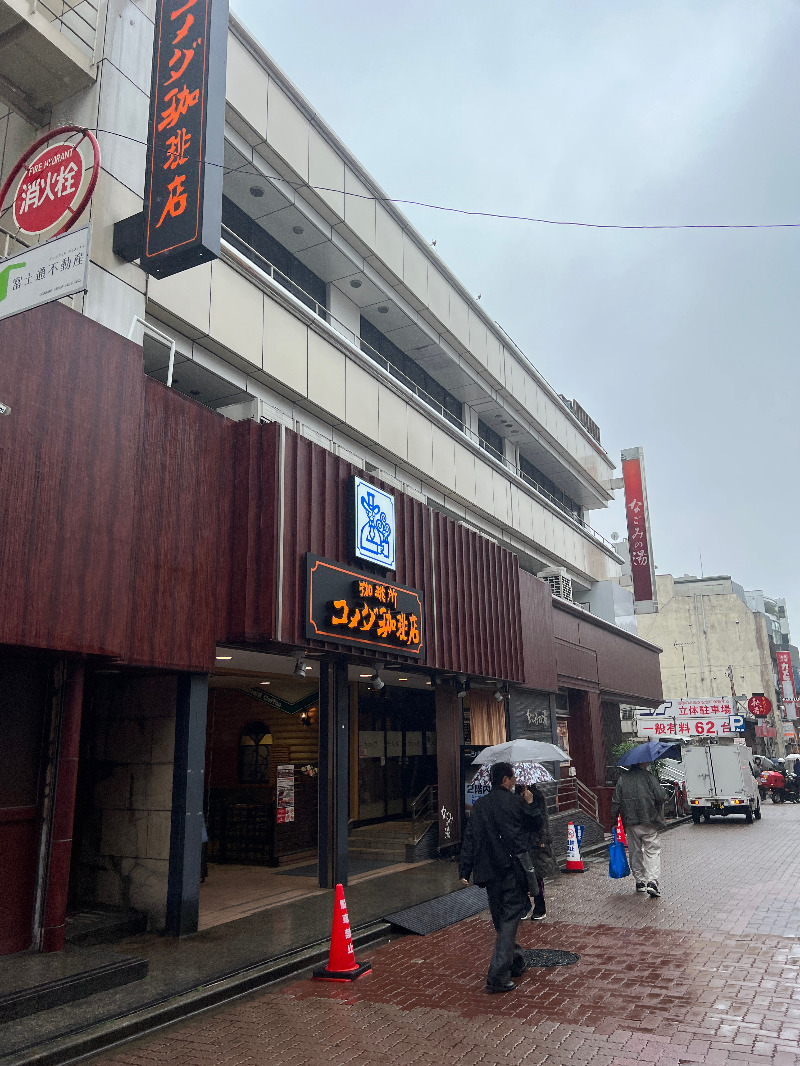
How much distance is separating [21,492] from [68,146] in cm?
422

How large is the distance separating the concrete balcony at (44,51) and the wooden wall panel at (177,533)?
4.25m

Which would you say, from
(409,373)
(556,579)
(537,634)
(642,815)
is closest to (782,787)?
(556,579)

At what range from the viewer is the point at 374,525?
13.1m

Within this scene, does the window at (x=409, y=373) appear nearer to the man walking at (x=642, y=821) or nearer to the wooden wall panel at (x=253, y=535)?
the wooden wall panel at (x=253, y=535)

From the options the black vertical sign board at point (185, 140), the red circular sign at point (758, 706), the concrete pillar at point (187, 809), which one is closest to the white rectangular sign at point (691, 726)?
the red circular sign at point (758, 706)

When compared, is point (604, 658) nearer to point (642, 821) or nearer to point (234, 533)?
point (642, 821)

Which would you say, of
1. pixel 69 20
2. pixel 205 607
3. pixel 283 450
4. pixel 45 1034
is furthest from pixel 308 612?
pixel 69 20

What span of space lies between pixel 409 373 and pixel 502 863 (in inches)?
595

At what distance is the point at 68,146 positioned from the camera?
9.07m

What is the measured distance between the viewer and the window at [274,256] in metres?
15.0

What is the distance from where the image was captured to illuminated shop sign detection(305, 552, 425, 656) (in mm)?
11336

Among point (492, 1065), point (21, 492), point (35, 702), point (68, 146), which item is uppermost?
point (68, 146)

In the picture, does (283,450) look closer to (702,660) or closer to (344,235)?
(344,235)

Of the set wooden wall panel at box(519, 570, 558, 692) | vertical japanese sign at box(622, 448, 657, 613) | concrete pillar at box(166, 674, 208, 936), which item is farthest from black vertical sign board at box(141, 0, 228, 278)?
vertical japanese sign at box(622, 448, 657, 613)
